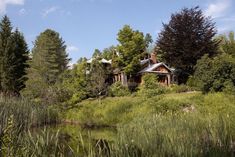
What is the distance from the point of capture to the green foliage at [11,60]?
3978 centimetres

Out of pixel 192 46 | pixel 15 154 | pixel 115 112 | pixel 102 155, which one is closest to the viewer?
pixel 15 154

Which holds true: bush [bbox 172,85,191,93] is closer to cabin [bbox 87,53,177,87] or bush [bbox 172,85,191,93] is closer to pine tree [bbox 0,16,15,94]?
cabin [bbox 87,53,177,87]

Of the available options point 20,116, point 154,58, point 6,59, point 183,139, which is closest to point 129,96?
point 154,58

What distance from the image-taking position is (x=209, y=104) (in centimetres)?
1938

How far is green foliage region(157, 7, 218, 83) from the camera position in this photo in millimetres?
31797

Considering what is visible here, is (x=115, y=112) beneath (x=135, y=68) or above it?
beneath

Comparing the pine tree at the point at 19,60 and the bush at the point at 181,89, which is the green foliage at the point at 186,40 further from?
the pine tree at the point at 19,60

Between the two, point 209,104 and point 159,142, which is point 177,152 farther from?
point 209,104

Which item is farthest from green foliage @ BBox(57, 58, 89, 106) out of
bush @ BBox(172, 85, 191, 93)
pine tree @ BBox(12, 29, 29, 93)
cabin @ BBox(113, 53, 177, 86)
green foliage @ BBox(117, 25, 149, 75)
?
bush @ BBox(172, 85, 191, 93)

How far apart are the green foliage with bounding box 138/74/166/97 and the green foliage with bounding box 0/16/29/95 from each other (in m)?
16.4

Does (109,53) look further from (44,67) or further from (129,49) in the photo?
(44,67)

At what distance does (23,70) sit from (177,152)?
1552 inches

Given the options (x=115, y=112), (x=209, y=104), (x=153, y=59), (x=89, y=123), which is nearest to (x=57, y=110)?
(x=89, y=123)

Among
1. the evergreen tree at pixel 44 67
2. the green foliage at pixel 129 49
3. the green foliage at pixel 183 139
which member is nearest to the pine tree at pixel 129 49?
the green foliage at pixel 129 49
